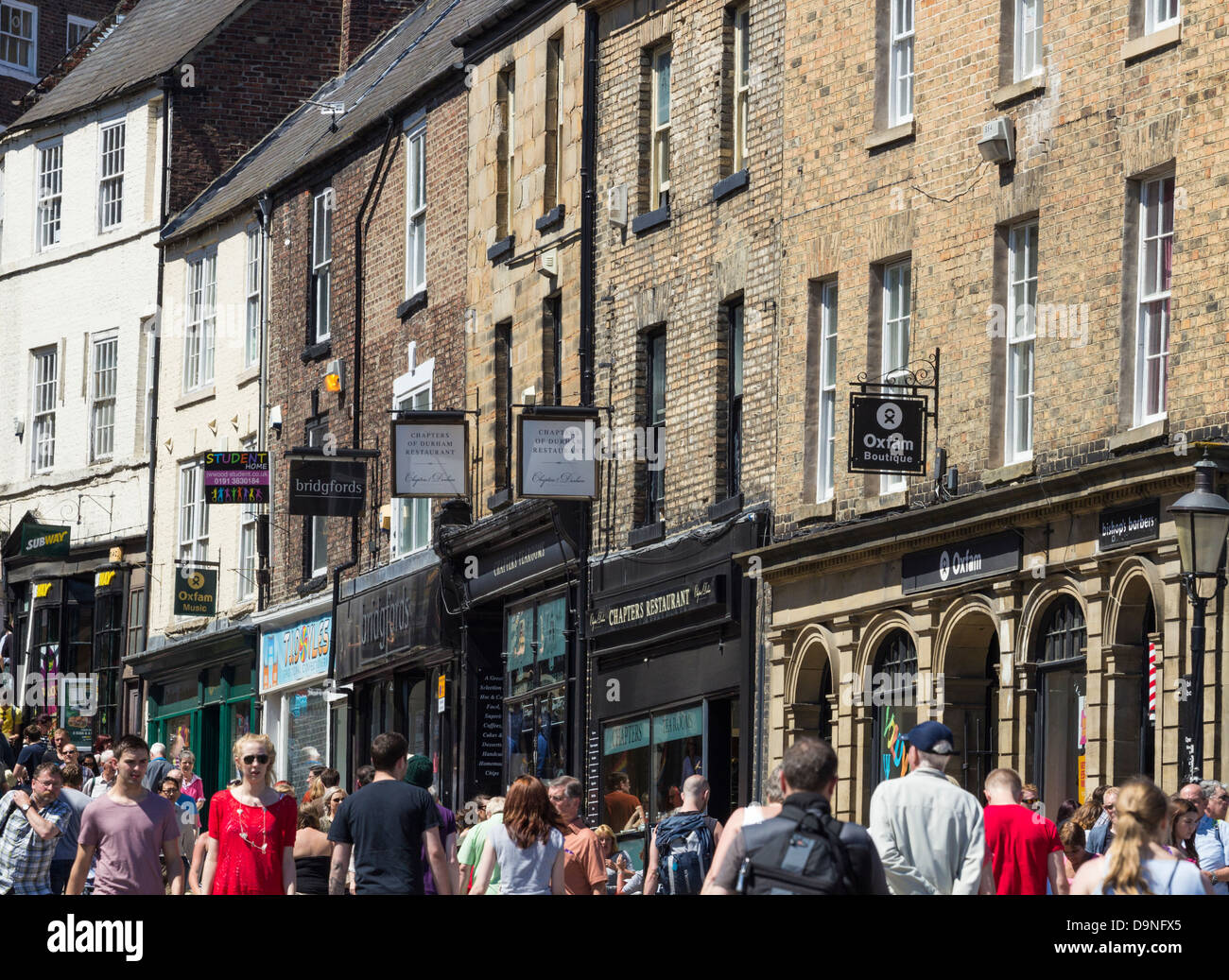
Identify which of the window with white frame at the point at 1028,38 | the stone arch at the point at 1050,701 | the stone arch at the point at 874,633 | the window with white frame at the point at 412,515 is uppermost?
the window with white frame at the point at 1028,38

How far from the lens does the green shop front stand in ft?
132

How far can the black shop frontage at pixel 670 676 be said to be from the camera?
26.2 metres

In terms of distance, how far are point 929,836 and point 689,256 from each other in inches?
663

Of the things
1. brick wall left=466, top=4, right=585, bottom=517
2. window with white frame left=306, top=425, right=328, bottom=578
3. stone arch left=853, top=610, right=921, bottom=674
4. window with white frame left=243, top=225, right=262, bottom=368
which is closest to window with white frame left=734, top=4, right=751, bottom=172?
brick wall left=466, top=4, right=585, bottom=517

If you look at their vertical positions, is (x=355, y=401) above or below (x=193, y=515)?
above

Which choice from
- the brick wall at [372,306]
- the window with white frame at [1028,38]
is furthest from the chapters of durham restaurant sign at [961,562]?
the brick wall at [372,306]

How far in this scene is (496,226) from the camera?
32625 mm

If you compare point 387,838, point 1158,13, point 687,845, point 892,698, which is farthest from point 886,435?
point 387,838

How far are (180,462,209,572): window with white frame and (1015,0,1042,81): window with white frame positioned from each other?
21.5m

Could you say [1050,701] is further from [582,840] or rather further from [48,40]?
[48,40]

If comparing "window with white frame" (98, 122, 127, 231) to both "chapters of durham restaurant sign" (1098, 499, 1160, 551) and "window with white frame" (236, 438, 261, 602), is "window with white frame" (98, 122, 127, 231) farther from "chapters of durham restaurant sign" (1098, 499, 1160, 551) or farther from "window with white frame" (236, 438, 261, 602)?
"chapters of durham restaurant sign" (1098, 499, 1160, 551)

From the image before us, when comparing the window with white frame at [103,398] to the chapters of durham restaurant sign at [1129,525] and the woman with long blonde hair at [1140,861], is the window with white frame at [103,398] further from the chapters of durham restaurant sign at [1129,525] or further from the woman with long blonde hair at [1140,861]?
the woman with long blonde hair at [1140,861]

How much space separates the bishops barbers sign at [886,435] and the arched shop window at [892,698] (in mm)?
1818

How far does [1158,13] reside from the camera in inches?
814
